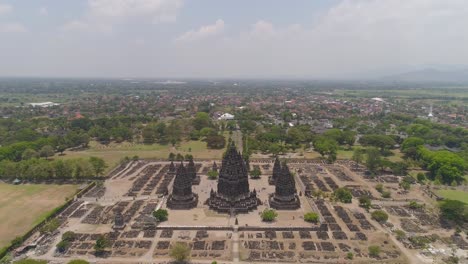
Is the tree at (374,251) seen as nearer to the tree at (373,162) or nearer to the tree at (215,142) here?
the tree at (373,162)

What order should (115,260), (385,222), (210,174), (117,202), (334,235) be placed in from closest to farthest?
(115,260) < (334,235) < (385,222) < (117,202) < (210,174)

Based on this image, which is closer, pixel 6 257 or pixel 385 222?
pixel 6 257

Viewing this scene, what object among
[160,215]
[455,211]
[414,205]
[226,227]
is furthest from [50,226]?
[455,211]

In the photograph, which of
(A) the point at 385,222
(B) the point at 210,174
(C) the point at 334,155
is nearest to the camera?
(A) the point at 385,222

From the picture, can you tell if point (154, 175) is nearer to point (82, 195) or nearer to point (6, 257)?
point (82, 195)

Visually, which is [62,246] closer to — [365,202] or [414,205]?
[365,202]

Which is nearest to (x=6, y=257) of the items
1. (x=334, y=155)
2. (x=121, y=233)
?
(x=121, y=233)
